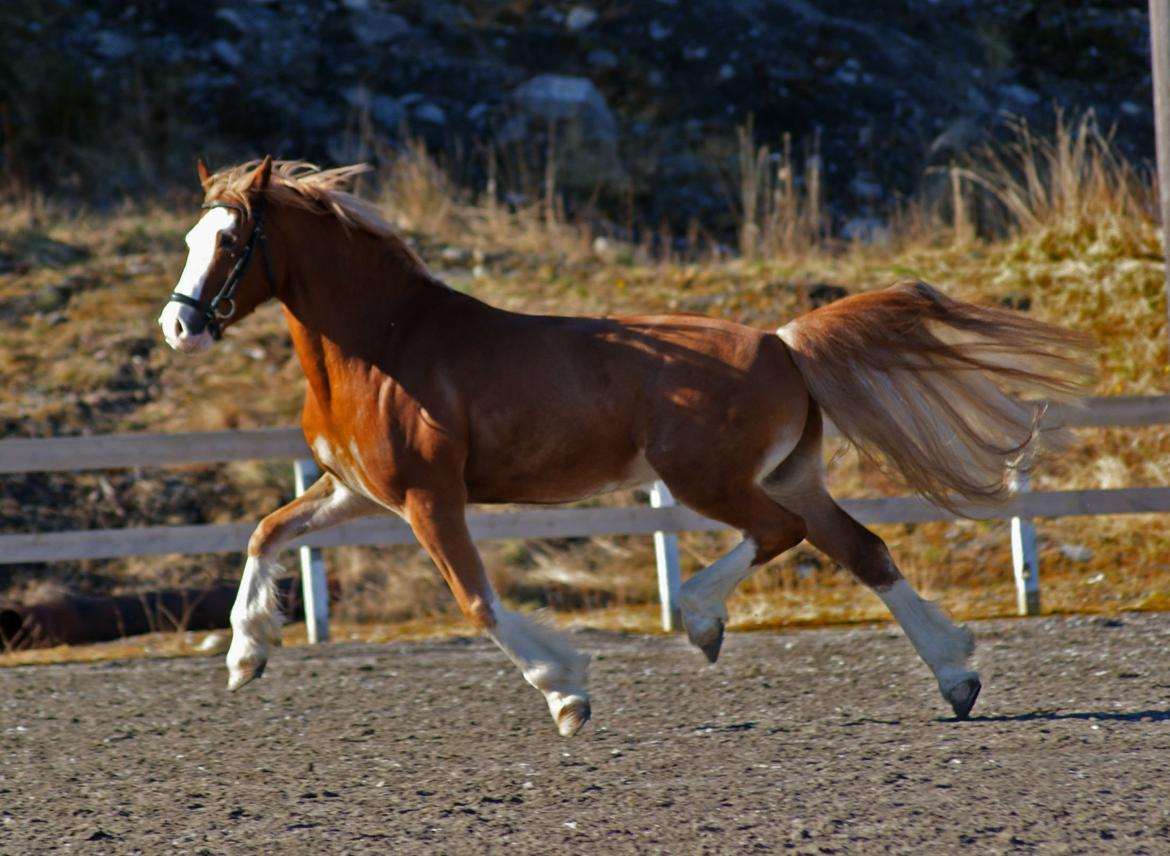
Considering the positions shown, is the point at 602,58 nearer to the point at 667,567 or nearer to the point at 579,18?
the point at 579,18

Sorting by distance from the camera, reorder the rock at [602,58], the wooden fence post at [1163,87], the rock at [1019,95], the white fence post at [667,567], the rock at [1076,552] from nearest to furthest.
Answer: the wooden fence post at [1163,87] < the white fence post at [667,567] < the rock at [1076,552] < the rock at [1019,95] < the rock at [602,58]

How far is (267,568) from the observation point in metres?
5.11

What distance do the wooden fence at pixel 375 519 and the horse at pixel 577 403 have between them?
238 centimetres

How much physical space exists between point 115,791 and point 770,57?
1326 centimetres

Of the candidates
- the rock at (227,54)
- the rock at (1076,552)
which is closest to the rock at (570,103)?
the rock at (227,54)

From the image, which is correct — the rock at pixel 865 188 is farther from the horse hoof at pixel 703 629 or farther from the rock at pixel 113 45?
the horse hoof at pixel 703 629

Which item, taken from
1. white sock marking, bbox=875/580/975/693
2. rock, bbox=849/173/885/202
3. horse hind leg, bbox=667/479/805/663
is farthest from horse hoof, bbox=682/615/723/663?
rock, bbox=849/173/885/202

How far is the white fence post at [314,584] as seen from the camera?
7629 millimetres

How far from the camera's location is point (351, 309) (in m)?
4.95

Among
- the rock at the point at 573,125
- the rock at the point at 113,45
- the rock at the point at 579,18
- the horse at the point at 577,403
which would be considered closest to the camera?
the horse at the point at 577,403

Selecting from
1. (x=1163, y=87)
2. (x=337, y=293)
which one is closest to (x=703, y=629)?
(x=337, y=293)

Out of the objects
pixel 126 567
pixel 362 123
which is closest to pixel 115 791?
pixel 126 567

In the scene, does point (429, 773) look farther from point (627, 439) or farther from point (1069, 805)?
point (1069, 805)

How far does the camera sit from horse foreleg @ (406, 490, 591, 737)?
4.53 metres
